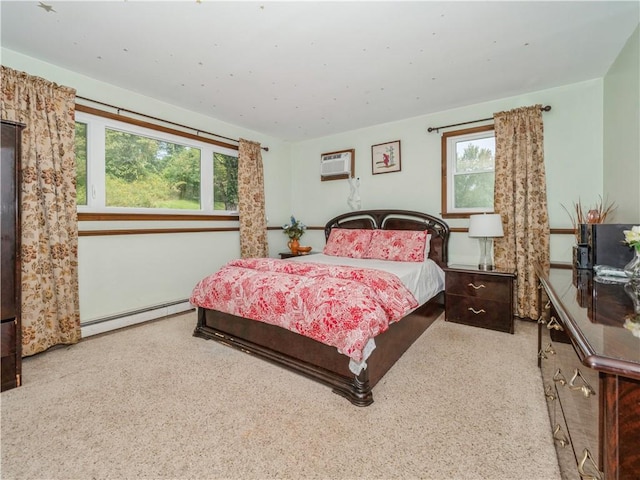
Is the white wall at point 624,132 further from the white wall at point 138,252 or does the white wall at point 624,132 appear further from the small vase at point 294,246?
the white wall at point 138,252

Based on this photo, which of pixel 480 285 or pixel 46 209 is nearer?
pixel 46 209

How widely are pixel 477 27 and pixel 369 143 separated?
2217 mm

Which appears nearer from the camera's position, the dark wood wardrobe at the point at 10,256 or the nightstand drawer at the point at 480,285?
the dark wood wardrobe at the point at 10,256

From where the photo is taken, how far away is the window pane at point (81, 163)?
283 cm

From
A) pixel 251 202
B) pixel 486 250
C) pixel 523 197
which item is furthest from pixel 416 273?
pixel 251 202

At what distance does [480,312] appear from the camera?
3.03 m

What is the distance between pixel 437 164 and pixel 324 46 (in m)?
2.10

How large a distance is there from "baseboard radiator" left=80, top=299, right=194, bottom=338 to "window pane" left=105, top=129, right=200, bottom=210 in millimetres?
1130

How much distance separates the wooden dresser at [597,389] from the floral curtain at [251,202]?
11.3ft

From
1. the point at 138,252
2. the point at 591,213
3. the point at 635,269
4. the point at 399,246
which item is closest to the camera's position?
the point at 635,269

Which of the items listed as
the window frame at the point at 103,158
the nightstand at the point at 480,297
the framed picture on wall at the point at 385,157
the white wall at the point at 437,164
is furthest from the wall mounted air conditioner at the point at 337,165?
the nightstand at the point at 480,297

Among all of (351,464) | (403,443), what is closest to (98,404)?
(351,464)

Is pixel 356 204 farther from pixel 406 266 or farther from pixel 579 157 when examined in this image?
pixel 579 157

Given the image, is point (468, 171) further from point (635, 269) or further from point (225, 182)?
point (225, 182)
